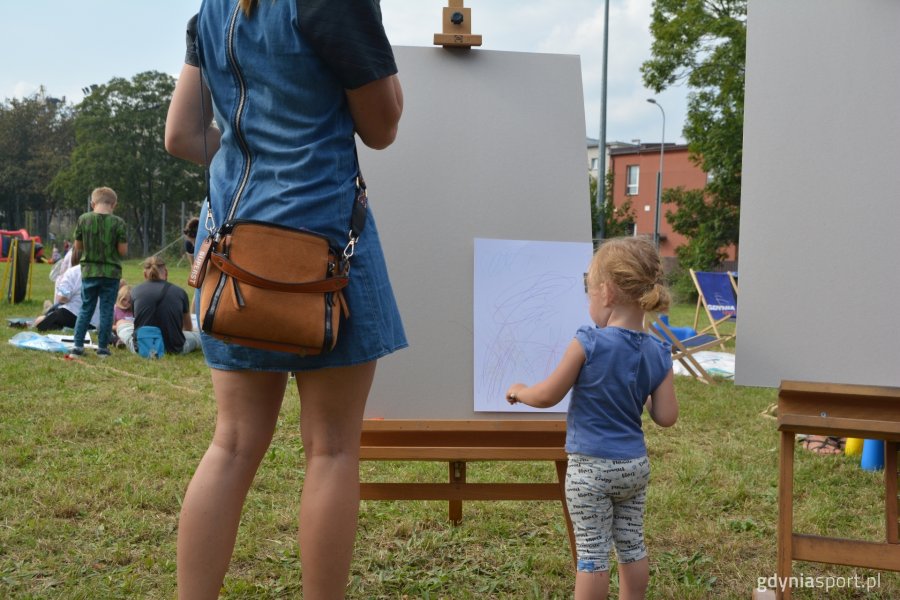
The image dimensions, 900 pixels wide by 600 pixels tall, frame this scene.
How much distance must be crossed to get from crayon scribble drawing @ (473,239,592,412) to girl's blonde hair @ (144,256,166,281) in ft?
17.7

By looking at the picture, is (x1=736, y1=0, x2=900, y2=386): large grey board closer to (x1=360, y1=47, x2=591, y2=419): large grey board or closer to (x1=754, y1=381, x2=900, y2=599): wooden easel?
(x1=754, y1=381, x2=900, y2=599): wooden easel

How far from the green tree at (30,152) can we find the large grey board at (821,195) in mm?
49391

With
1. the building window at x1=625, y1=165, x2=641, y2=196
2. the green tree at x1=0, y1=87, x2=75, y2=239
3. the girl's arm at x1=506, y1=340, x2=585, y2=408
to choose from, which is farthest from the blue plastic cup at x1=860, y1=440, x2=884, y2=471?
the green tree at x1=0, y1=87, x2=75, y2=239

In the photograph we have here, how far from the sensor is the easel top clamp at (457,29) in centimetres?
272

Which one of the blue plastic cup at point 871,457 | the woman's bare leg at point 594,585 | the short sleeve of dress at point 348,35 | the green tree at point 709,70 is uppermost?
the green tree at point 709,70

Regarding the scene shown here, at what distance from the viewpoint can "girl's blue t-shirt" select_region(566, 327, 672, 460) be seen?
6.61ft

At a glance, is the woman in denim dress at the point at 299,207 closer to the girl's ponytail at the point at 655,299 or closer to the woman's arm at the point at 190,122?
the woman's arm at the point at 190,122

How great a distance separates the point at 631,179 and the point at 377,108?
45579mm

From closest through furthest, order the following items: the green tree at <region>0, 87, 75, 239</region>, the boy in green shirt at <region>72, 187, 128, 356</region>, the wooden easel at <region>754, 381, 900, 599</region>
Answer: the wooden easel at <region>754, 381, 900, 599</region>, the boy in green shirt at <region>72, 187, 128, 356</region>, the green tree at <region>0, 87, 75, 239</region>

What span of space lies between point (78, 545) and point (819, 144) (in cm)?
262

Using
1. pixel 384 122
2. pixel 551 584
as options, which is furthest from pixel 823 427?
pixel 384 122

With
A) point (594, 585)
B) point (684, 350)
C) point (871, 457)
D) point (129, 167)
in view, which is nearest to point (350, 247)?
point (594, 585)

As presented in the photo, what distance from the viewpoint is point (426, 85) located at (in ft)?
8.93

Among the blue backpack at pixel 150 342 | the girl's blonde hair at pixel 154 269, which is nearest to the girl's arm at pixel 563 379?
the blue backpack at pixel 150 342
